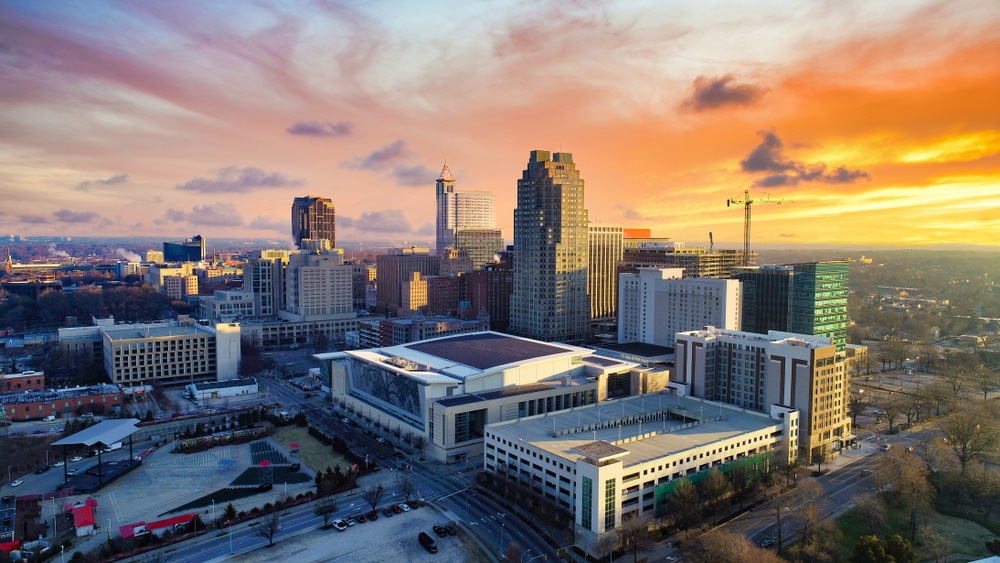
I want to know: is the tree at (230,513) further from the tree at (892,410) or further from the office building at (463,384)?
the tree at (892,410)

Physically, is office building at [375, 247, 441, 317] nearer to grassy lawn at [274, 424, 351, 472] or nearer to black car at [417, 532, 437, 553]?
grassy lawn at [274, 424, 351, 472]

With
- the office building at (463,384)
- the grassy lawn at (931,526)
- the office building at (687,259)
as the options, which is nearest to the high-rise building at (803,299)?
the office building at (687,259)

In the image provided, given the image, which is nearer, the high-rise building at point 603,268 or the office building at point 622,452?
the office building at point 622,452

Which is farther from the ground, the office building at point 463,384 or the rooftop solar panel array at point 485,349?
the rooftop solar panel array at point 485,349

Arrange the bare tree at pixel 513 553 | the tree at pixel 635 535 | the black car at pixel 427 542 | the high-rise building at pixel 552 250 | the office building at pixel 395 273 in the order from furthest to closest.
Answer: the office building at pixel 395 273 → the high-rise building at pixel 552 250 → the black car at pixel 427 542 → the tree at pixel 635 535 → the bare tree at pixel 513 553

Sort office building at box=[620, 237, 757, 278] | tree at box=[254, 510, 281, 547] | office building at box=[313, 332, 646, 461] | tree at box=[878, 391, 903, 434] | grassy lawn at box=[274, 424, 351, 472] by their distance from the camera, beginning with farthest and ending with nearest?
office building at box=[620, 237, 757, 278], tree at box=[878, 391, 903, 434], office building at box=[313, 332, 646, 461], grassy lawn at box=[274, 424, 351, 472], tree at box=[254, 510, 281, 547]

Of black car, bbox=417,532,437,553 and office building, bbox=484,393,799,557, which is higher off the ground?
office building, bbox=484,393,799,557

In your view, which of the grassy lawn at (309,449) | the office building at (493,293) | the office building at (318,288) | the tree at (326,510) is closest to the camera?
the tree at (326,510)

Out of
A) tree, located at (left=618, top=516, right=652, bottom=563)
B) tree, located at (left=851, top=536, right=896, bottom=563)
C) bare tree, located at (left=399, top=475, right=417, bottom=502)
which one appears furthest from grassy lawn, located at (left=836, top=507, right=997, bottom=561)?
bare tree, located at (left=399, top=475, right=417, bottom=502)

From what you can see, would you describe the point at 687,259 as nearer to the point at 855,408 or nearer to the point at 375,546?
the point at 855,408
